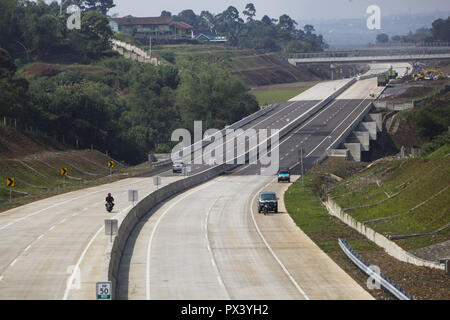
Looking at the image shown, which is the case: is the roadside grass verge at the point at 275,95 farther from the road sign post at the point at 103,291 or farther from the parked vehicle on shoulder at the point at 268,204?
the road sign post at the point at 103,291

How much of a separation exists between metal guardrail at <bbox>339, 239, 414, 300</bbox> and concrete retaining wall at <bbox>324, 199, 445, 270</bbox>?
2.72 m

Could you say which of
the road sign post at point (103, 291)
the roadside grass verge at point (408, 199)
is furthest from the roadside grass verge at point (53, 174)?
the road sign post at point (103, 291)

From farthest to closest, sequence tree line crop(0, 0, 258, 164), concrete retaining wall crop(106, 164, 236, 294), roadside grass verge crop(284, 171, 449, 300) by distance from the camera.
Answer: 1. tree line crop(0, 0, 258, 164)
2. concrete retaining wall crop(106, 164, 236, 294)
3. roadside grass verge crop(284, 171, 449, 300)

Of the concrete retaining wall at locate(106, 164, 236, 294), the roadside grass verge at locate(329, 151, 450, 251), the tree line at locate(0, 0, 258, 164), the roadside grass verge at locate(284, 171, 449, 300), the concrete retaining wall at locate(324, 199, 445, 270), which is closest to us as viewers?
the roadside grass verge at locate(284, 171, 449, 300)

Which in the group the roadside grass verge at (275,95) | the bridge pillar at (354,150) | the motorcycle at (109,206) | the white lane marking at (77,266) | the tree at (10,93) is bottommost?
the bridge pillar at (354,150)

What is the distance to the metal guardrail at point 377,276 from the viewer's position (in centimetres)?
A: 2908

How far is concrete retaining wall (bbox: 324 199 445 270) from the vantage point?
37875mm

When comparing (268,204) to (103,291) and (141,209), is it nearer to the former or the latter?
(141,209)

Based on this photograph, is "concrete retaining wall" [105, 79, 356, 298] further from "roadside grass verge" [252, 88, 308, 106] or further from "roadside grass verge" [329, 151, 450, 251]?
"roadside grass verge" [252, 88, 308, 106]

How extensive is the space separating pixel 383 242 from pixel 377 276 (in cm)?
1204

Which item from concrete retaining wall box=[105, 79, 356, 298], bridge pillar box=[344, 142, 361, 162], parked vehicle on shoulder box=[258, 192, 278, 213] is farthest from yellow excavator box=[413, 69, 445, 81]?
parked vehicle on shoulder box=[258, 192, 278, 213]

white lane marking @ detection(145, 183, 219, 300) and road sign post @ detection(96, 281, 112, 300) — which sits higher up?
road sign post @ detection(96, 281, 112, 300)

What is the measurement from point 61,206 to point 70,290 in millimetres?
30147

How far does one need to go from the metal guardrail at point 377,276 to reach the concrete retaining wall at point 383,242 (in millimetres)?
2716
